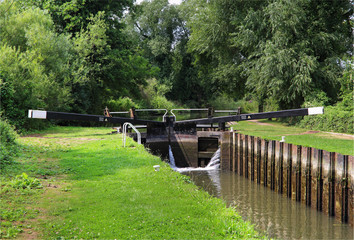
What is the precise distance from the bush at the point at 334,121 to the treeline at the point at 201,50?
1.99ft

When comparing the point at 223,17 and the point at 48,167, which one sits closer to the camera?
the point at 48,167

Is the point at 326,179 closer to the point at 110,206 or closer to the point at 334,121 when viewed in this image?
the point at 110,206

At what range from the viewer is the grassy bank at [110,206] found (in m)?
5.74

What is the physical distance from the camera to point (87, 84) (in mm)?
32500

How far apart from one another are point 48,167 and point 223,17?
30.2m

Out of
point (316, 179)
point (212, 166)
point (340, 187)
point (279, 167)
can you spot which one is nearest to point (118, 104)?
point (212, 166)

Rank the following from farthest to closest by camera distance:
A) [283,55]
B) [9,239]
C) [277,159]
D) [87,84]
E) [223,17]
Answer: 1. [223,17]
2. [87,84]
3. [283,55]
4. [277,159]
5. [9,239]

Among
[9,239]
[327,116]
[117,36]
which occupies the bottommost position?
[9,239]

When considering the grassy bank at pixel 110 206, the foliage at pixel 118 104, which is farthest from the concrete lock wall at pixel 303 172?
the foliage at pixel 118 104

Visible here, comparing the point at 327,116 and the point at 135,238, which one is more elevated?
the point at 327,116

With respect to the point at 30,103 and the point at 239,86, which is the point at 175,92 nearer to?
the point at 239,86

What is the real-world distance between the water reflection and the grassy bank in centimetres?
220

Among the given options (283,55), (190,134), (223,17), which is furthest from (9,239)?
(223,17)

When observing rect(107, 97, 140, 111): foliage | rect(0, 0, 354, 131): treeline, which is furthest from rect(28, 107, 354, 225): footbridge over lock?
rect(107, 97, 140, 111): foliage
